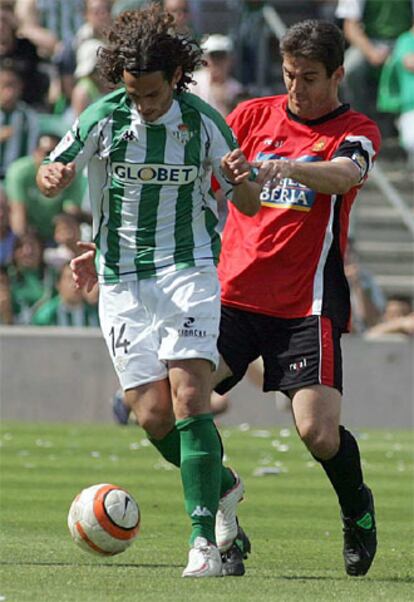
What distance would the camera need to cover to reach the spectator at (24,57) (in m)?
19.8

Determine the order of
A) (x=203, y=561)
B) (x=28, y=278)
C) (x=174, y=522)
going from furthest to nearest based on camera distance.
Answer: (x=28, y=278) → (x=174, y=522) → (x=203, y=561)

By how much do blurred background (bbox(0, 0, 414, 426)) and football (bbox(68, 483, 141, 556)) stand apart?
7519 millimetres

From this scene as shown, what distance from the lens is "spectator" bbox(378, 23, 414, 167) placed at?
1936 centimetres

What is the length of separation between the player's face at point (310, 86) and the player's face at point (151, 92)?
2.24 ft

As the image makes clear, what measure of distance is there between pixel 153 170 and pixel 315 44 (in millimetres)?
1019

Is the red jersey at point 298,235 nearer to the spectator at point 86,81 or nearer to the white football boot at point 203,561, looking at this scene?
the white football boot at point 203,561

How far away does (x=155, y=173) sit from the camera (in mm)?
7289

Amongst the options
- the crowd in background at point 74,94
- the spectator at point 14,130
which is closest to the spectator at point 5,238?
the crowd in background at point 74,94

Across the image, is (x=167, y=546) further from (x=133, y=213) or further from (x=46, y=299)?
(x=46, y=299)

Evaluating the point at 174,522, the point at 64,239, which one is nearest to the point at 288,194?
the point at 174,522

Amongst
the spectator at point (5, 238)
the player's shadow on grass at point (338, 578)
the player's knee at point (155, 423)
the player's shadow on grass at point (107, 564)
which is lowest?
the spectator at point (5, 238)

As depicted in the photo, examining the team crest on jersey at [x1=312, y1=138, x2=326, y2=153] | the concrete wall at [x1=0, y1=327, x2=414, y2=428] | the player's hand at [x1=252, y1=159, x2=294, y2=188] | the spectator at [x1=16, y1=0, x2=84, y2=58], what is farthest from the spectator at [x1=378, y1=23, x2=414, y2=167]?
the player's hand at [x1=252, y1=159, x2=294, y2=188]

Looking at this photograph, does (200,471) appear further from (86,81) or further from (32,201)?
(86,81)

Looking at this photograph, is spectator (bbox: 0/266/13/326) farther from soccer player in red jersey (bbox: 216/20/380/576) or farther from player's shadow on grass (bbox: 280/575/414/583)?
player's shadow on grass (bbox: 280/575/414/583)
